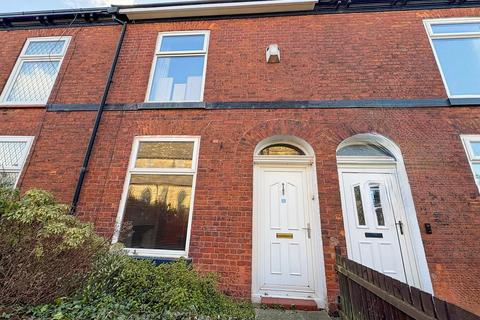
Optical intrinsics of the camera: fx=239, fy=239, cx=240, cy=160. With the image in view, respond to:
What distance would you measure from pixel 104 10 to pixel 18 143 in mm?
3929

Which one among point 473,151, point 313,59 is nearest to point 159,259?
point 313,59

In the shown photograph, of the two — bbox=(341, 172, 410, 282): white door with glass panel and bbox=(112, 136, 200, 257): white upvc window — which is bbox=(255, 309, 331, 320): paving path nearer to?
bbox=(341, 172, 410, 282): white door with glass panel

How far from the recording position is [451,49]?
208 inches

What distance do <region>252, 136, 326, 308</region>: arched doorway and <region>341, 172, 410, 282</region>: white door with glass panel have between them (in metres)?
0.67

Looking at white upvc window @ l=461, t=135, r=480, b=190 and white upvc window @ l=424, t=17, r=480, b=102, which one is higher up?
white upvc window @ l=424, t=17, r=480, b=102

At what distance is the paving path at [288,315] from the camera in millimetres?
3417

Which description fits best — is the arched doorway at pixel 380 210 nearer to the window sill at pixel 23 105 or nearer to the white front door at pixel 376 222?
the white front door at pixel 376 222

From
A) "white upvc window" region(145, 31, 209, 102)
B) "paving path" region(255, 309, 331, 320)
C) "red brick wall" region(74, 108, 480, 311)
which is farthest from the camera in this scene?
"white upvc window" region(145, 31, 209, 102)

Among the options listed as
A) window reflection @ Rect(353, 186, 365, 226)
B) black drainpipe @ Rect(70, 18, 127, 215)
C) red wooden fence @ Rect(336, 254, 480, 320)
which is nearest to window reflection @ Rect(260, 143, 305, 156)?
window reflection @ Rect(353, 186, 365, 226)

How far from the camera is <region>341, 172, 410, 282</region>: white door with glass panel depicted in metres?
4.12

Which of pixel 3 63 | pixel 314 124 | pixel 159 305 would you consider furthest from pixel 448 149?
pixel 3 63

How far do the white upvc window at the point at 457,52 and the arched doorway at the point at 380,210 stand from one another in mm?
1971

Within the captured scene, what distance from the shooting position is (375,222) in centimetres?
436

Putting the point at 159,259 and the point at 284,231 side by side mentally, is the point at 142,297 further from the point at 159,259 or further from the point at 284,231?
the point at 284,231
